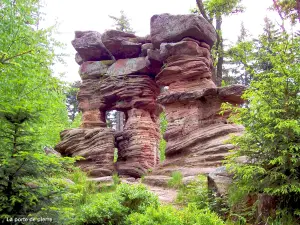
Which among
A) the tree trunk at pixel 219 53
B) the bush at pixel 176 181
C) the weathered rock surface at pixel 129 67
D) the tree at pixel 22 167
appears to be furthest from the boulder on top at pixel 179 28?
the tree at pixel 22 167

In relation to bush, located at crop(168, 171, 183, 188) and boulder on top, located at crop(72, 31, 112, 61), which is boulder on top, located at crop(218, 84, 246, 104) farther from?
boulder on top, located at crop(72, 31, 112, 61)

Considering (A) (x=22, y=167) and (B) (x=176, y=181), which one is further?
→ (B) (x=176, y=181)

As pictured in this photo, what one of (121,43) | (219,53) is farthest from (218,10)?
(121,43)

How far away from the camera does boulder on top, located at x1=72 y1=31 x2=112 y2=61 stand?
1897 cm

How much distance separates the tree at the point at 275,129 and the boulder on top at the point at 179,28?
30.2ft

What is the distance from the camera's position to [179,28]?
48.1 ft

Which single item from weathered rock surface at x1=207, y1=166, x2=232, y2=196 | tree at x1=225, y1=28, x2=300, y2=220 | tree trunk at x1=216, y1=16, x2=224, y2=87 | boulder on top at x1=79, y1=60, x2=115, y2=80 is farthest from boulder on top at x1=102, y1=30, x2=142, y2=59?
tree at x1=225, y1=28, x2=300, y2=220

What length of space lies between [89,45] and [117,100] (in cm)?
423

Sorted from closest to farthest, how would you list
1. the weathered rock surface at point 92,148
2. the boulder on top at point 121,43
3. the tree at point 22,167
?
the tree at point 22,167, the weathered rock surface at point 92,148, the boulder on top at point 121,43

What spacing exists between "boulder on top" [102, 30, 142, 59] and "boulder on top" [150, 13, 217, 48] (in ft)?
9.37

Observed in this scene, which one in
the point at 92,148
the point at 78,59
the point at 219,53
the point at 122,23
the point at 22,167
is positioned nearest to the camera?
the point at 22,167

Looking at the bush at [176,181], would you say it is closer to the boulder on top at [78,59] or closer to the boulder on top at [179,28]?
the boulder on top at [179,28]

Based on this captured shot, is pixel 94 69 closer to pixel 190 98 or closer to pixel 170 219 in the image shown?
pixel 190 98

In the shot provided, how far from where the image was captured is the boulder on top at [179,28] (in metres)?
14.5
